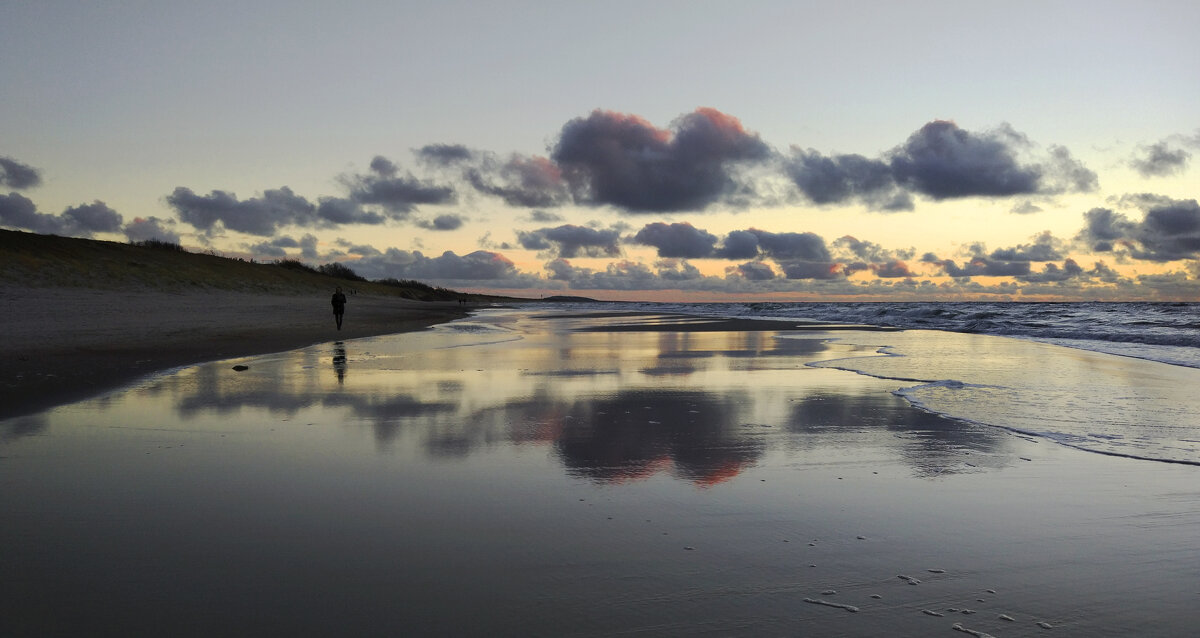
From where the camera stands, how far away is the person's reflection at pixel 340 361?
13.1m

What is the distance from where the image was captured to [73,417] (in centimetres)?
865

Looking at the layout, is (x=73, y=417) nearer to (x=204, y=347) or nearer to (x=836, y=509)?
(x=836, y=509)

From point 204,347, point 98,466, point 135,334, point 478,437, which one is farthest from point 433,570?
point 135,334

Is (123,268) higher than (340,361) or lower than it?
higher

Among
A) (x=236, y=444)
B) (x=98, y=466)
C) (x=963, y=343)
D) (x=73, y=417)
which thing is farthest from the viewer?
(x=963, y=343)

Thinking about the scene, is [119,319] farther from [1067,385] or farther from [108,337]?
[1067,385]

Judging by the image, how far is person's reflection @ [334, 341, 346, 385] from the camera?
516 inches

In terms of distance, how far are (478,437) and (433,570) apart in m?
3.84

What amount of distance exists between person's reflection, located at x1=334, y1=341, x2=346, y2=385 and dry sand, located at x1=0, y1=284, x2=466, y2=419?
4.66ft

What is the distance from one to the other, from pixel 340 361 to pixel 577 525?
42.9 ft

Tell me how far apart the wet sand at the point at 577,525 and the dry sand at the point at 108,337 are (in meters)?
2.64

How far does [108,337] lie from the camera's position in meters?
20.1

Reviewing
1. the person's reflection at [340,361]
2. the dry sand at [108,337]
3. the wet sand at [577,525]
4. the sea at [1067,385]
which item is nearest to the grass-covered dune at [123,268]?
the dry sand at [108,337]

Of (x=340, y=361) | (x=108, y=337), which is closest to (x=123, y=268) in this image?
(x=108, y=337)
